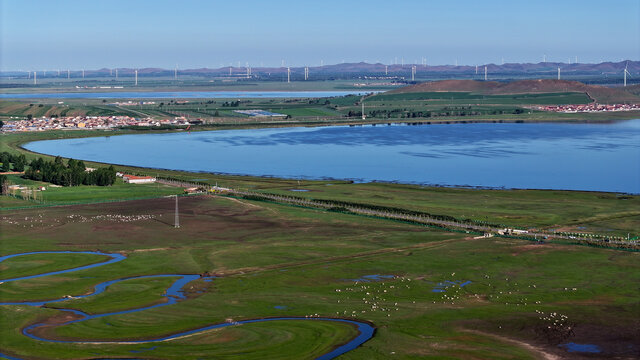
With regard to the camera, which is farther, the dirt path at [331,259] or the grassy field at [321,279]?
the dirt path at [331,259]

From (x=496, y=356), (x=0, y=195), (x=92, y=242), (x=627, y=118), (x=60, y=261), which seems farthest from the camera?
(x=627, y=118)

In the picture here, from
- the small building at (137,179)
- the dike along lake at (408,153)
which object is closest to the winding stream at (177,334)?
the small building at (137,179)

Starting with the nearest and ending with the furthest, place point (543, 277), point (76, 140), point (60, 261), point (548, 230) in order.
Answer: point (543, 277), point (60, 261), point (548, 230), point (76, 140)

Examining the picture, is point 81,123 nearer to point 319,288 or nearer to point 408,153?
point 408,153

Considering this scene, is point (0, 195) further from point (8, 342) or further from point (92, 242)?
point (8, 342)

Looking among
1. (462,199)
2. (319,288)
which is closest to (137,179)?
(462,199)

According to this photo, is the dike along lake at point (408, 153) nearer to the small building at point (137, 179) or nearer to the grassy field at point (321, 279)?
the small building at point (137, 179)

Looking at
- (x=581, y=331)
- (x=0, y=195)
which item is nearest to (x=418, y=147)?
(x=0, y=195)
